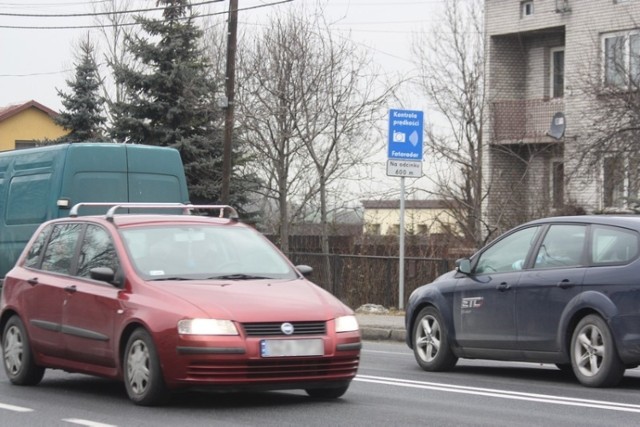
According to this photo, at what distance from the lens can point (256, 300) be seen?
380 inches

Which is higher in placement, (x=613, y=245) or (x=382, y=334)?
(x=613, y=245)

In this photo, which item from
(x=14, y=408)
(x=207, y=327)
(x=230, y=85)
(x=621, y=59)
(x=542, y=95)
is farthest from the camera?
(x=542, y=95)

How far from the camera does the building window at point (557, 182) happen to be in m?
32.6

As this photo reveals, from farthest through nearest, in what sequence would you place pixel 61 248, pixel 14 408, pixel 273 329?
pixel 61 248 < pixel 14 408 < pixel 273 329

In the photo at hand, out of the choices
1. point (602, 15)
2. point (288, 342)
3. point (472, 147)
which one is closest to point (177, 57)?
point (472, 147)

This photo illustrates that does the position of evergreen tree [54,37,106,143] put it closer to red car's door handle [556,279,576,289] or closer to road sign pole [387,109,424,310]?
road sign pole [387,109,424,310]

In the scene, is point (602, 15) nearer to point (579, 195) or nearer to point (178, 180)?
point (579, 195)

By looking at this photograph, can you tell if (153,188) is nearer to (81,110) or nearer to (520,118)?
(520,118)

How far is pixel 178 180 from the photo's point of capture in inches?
695

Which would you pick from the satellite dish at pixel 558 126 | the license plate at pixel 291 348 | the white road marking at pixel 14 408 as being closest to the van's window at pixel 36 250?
the white road marking at pixel 14 408

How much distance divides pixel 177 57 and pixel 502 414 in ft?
88.9

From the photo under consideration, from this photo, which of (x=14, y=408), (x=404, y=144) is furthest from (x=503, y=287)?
(x=404, y=144)

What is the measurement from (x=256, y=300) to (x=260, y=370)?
521 mm

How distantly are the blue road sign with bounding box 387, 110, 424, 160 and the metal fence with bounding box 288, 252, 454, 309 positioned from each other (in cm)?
450
